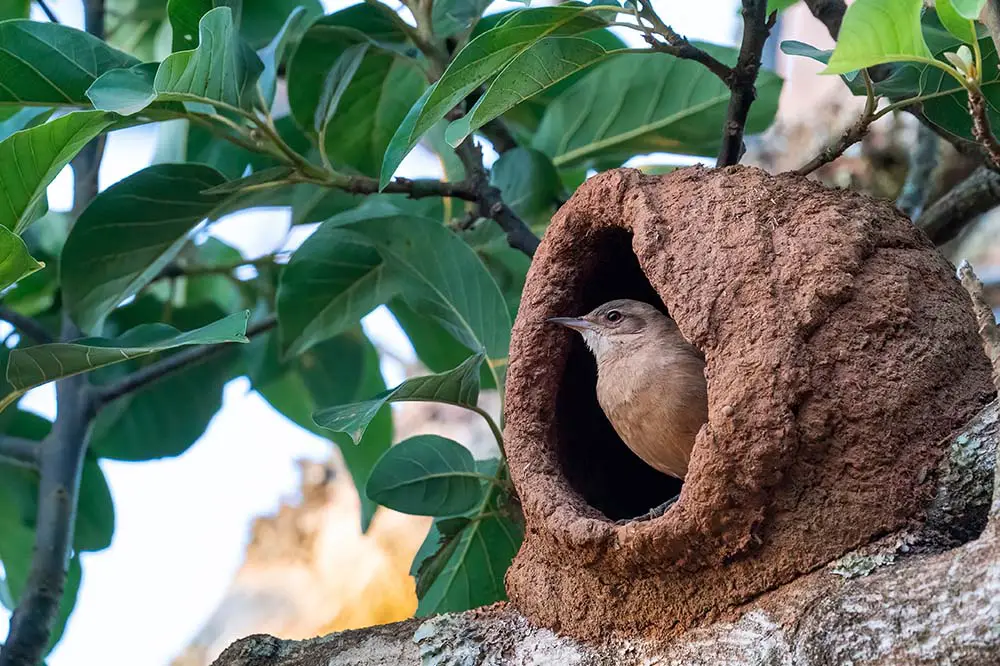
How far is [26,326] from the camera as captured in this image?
4633mm

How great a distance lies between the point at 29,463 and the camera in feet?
15.5

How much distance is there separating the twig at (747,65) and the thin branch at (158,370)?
2.46 meters

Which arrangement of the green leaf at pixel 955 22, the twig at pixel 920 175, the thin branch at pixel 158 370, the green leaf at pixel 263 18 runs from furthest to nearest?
the twig at pixel 920 175
the green leaf at pixel 263 18
the thin branch at pixel 158 370
the green leaf at pixel 955 22

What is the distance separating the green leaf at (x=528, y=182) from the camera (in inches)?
179

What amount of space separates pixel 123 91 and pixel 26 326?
1638mm

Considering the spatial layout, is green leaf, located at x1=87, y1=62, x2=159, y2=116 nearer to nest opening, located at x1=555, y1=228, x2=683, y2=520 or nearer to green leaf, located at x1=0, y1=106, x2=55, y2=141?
green leaf, located at x1=0, y1=106, x2=55, y2=141

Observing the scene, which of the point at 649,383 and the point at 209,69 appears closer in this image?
the point at 209,69

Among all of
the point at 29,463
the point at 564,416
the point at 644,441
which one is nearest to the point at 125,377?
the point at 29,463

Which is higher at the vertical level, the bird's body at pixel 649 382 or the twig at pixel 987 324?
the twig at pixel 987 324

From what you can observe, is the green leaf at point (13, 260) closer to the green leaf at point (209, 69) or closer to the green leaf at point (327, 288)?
the green leaf at point (209, 69)

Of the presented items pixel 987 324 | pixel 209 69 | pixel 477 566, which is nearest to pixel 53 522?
pixel 477 566

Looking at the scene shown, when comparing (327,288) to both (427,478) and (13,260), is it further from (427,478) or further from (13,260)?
(13,260)

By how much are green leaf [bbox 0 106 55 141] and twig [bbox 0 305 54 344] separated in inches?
30.8

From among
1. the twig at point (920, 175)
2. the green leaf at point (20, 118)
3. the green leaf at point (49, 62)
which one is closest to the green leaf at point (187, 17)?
the green leaf at point (49, 62)
